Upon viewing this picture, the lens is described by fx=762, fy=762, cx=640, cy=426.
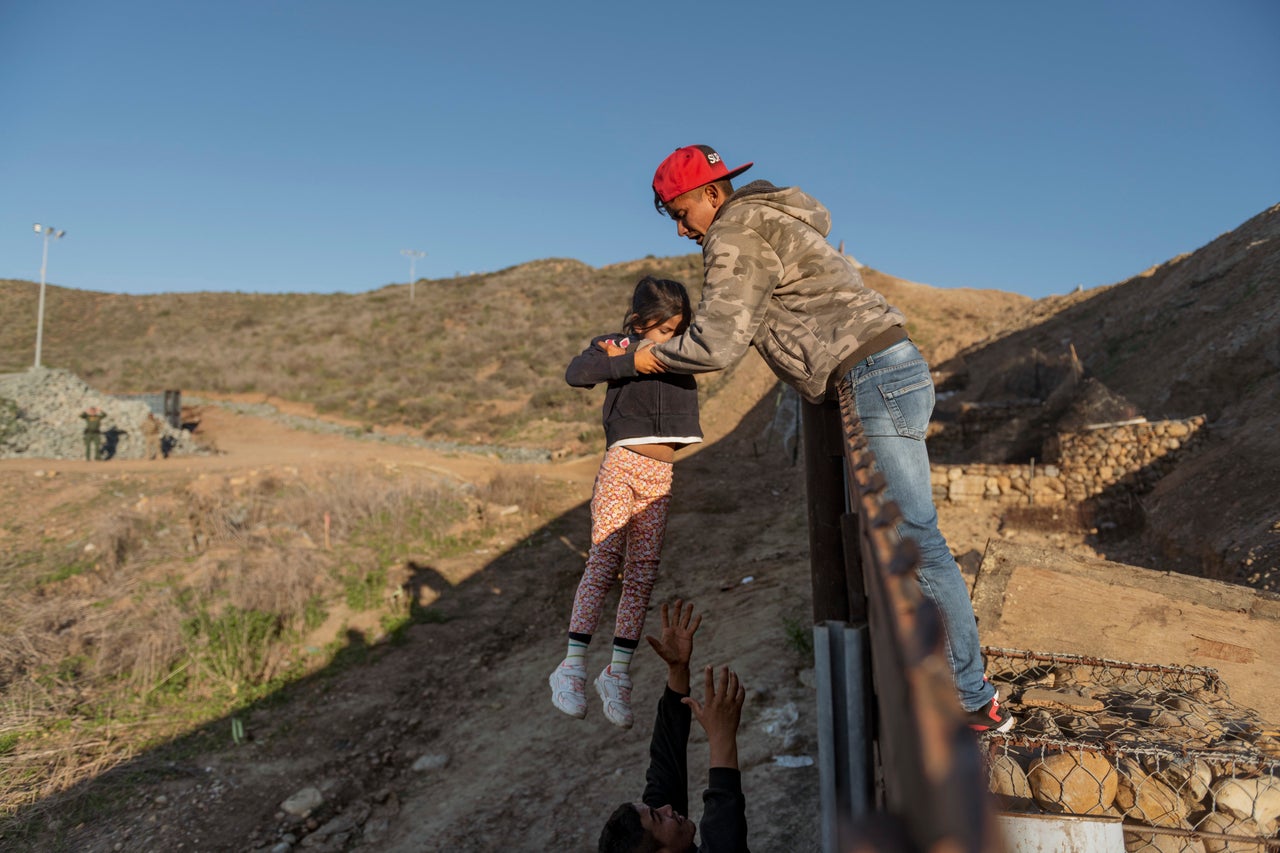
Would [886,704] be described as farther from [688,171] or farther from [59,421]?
[59,421]

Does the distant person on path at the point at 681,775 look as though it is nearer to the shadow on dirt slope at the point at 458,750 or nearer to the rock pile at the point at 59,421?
the shadow on dirt slope at the point at 458,750

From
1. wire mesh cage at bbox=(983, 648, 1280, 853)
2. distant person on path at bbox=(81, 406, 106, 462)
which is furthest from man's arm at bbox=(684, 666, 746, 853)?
distant person on path at bbox=(81, 406, 106, 462)

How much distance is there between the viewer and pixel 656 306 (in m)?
2.99

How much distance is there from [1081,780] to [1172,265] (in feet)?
72.6

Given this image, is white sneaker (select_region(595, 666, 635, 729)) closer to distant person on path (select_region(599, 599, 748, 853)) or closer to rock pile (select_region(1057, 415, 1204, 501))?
distant person on path (select_region(599, 599, 748, 853))

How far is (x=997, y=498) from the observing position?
984cm

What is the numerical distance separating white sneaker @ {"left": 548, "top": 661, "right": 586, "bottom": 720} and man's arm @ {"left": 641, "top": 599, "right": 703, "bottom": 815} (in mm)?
297

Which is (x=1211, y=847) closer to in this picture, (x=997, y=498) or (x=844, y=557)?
(x=844, y=557)

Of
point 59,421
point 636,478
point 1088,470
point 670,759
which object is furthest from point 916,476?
point 59,421

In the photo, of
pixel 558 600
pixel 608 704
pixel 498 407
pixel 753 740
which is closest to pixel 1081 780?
pixel 608 704

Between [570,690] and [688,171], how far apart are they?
188 centimetres

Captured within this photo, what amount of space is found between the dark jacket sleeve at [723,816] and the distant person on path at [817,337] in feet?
2.38

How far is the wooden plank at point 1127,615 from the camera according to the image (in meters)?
3.39

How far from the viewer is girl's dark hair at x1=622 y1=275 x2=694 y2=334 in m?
2.98
